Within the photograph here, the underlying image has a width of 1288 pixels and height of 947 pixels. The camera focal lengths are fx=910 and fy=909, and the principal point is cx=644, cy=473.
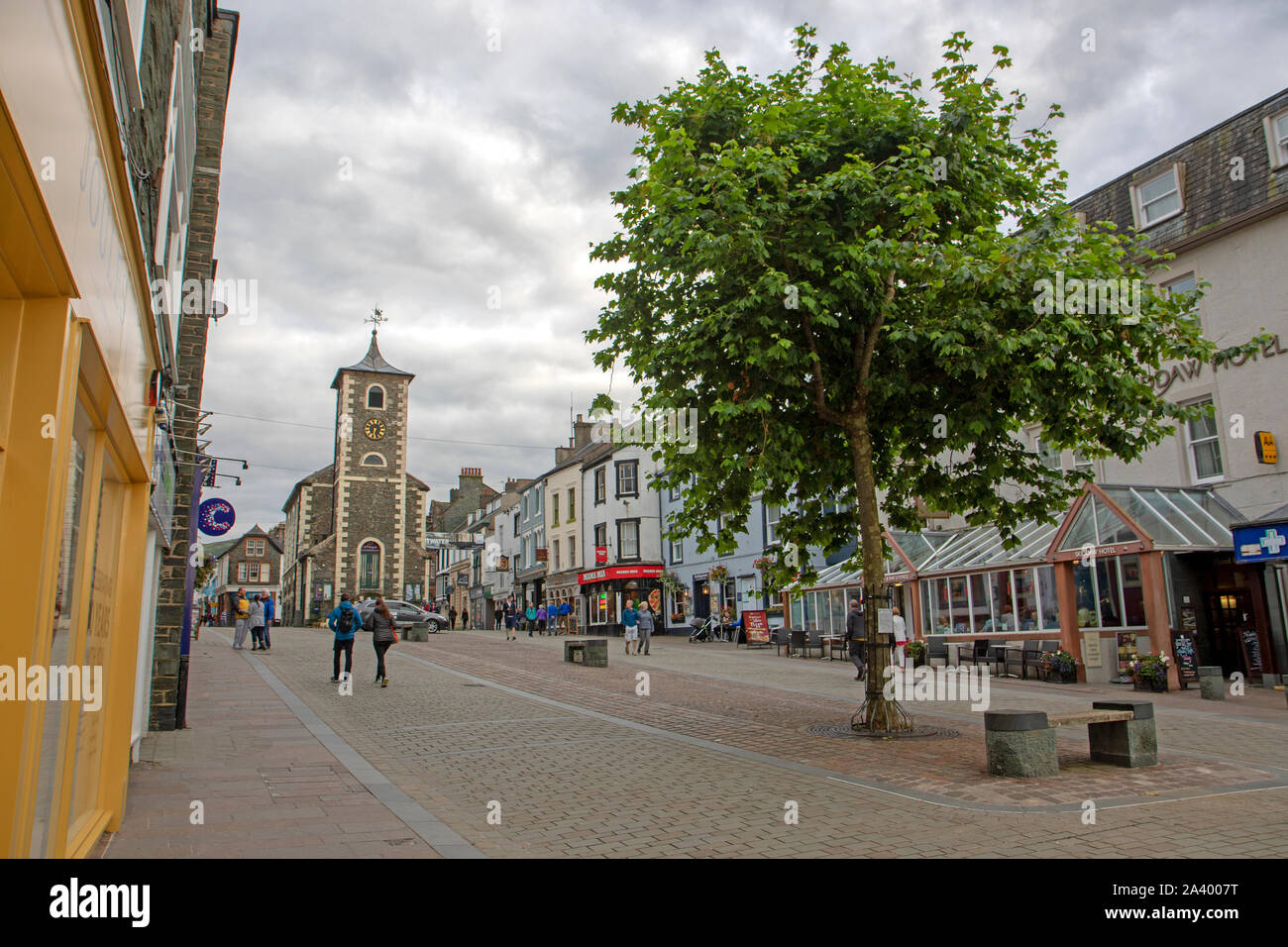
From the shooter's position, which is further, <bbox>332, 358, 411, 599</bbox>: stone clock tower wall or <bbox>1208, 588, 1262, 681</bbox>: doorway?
<bbox>332, 358, 411, 599</bbox>: stone clock tower wall

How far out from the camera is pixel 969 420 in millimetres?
10516

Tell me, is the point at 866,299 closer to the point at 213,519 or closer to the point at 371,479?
the point at 213,519

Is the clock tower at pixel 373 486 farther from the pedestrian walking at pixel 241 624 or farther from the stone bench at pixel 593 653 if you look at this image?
the stone bench at pixel 593 653

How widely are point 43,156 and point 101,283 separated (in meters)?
1.35

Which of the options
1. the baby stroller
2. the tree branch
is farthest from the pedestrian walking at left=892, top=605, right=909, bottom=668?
the baby stroller

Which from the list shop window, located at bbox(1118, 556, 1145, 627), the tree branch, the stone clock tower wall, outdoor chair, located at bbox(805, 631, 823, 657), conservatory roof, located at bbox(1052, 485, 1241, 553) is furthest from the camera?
the stone clock tower wall

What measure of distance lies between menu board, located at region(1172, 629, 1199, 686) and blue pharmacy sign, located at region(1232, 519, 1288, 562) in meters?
2.03

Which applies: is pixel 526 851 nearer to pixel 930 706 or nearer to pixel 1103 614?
pixel 930 706

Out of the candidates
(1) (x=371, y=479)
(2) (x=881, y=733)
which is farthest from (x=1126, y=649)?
(1) (x=371, y=479)

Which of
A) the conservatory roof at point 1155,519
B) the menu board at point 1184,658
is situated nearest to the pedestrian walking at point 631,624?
the conservatory roof at point 1155,519

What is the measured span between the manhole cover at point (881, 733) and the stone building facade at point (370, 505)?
51.8 meters

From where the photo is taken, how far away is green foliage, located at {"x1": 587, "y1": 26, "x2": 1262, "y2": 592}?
393 inches

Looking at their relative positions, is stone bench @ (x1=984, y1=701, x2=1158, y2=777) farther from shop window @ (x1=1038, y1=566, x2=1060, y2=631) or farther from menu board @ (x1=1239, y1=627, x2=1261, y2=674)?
shop window @ (x1=1038, y1=566, x2=1060, y2=631)
